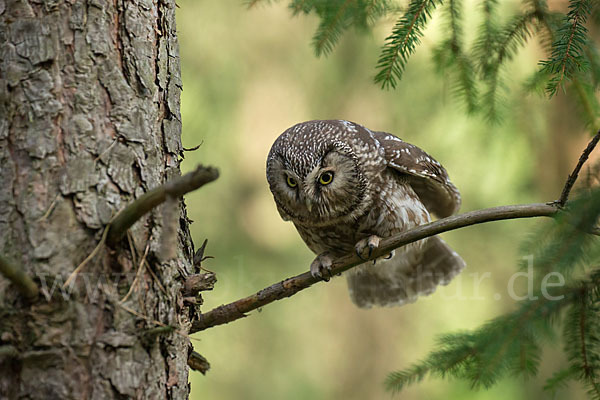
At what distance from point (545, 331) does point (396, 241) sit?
858mm

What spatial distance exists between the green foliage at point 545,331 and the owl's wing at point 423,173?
2.90 feet

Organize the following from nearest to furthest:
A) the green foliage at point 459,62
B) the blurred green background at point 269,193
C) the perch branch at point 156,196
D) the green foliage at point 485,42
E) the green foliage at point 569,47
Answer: the perch branch at point 156,196
the green foliage at point 569,47
the green foliage at point 485,42
the green foliage at point 459,62
the blurred green background at point 269,193

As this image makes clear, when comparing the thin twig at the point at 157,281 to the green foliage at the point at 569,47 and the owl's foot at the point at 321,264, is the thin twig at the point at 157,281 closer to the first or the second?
the owl's foot at the point at 321,264

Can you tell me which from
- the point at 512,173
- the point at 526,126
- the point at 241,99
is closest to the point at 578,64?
the point at 526,126

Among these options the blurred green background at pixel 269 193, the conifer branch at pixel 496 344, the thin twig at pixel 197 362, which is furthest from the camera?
the blurred green background at pixel 269 193

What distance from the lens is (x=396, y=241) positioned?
2.31 metres

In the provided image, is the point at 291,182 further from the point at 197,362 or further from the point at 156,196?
the point at 156,196

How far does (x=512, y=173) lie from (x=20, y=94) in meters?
5.40

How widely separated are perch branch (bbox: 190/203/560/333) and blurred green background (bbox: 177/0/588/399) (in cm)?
400

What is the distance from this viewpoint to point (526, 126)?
17.2 ft

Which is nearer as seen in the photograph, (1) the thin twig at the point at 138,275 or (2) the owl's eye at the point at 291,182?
(1) the thin twig at the point at 138,275

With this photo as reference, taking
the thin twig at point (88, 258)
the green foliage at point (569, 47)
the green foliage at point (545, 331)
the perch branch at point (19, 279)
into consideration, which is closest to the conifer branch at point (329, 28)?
the green foliage at point (569, 47)

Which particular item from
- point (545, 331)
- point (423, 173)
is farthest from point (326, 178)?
point (545, 331)

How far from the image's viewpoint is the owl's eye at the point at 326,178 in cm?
304
